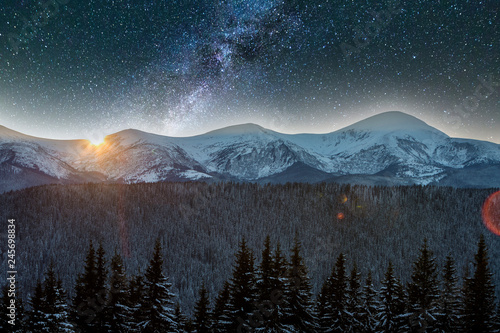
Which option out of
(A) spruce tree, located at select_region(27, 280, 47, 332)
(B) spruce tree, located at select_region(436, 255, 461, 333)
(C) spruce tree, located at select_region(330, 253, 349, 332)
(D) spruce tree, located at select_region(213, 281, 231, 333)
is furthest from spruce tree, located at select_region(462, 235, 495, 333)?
(A) spruce tree, located at select_region(27, 280, 47, 332)

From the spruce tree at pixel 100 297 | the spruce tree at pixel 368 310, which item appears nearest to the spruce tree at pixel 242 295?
the spruce tree at pixel 100 297

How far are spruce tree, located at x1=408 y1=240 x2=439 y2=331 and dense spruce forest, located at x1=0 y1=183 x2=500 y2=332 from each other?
0.08 metres

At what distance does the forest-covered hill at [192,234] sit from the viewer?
5241 inches

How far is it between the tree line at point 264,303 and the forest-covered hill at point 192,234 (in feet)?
319

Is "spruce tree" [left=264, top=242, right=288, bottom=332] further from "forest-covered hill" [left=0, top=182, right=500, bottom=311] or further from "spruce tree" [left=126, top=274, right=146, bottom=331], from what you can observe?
"forest-covered hill" [left=0, top=182, right=500, bottom=311]

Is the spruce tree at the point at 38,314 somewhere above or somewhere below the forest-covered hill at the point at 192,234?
above

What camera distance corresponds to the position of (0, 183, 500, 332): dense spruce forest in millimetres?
20766

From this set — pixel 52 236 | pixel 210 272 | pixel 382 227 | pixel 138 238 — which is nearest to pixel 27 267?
pixel 52 236

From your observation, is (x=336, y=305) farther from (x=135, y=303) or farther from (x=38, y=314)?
(x=38, y=314)

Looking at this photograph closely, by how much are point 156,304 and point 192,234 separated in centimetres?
15654

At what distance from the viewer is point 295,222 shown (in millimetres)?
190125

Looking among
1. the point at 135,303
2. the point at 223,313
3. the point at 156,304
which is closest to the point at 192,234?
the point at 135,303

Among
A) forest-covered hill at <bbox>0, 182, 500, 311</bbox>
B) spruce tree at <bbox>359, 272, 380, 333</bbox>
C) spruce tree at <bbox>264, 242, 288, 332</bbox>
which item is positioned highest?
spruce tree at <bbox>264, 242, 288, 332</bbox>

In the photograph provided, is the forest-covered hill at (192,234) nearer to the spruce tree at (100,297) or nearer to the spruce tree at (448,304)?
the spruce tree at (100,297)
